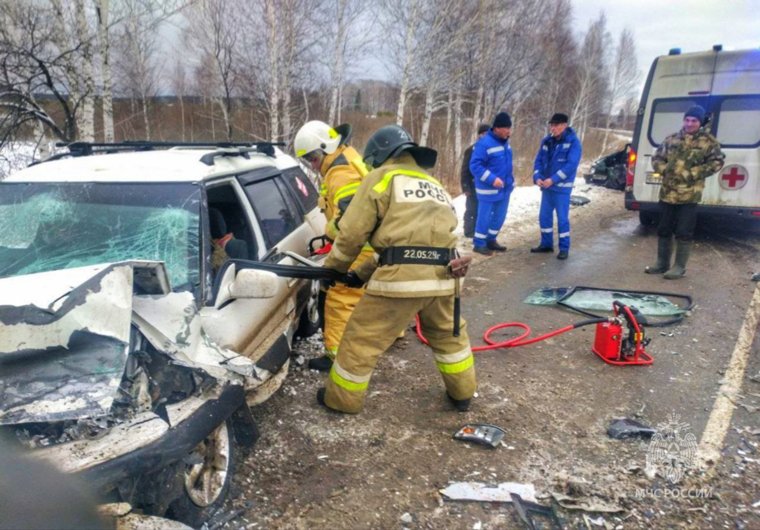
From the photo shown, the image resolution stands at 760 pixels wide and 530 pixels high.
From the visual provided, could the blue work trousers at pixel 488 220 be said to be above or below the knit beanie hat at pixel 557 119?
below

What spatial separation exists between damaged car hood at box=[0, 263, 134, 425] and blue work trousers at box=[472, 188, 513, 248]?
18.9 feet

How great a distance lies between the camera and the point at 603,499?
8.61 ft

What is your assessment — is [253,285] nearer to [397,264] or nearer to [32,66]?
[397,264]

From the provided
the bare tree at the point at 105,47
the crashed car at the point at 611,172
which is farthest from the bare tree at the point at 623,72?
the bare tree at the point at 105,47

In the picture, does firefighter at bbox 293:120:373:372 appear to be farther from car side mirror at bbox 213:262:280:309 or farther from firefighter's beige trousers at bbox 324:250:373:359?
car side mirror at bbox 213:262:280:309

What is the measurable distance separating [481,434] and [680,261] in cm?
449

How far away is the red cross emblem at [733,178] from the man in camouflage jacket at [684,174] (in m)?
2.04

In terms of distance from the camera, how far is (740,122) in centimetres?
759

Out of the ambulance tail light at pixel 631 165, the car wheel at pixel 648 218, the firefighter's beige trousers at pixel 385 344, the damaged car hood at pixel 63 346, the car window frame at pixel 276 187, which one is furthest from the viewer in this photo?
the car wheel at pixel 648 218

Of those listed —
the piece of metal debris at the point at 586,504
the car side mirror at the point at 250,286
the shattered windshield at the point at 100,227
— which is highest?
the shattered windshield at the point at 100,227

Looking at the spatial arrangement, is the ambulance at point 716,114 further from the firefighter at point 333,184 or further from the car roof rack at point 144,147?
the car roof rack at point 144,147

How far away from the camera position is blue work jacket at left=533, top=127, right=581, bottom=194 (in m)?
6.95

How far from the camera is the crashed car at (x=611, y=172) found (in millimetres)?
14484

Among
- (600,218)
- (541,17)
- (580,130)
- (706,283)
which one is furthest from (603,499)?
(580,130)
